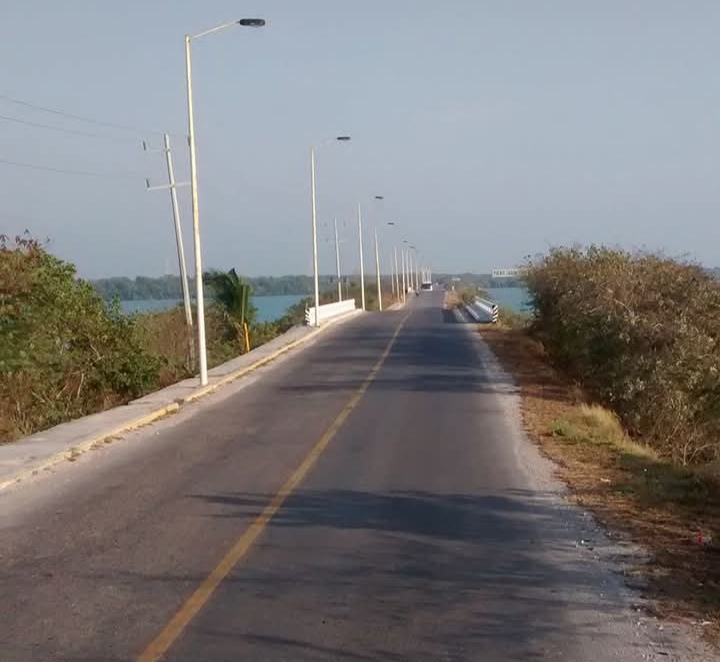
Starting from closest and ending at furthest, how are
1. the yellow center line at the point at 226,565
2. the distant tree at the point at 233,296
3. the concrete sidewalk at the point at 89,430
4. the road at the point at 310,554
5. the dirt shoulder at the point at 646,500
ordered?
the yellow center line at the point at 226,565 → the road at the point at 310,554 → the dirt shoulder at the point at 646,500 → the concrete sidewalk at the point at 89,430 → the distant tree at the point at 233,296

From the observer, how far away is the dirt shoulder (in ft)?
30.5

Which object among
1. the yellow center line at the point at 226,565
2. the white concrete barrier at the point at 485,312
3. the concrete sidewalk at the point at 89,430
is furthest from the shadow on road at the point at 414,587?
the white concrete barrier at the point at 485,312

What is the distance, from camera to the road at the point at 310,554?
790cm

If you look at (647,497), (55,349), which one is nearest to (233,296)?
(55,349)

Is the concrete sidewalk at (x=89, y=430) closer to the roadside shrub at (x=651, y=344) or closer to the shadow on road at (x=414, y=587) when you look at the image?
the shadow on road at (x=414, y=587)

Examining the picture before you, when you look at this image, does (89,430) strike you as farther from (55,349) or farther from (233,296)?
(233,296)

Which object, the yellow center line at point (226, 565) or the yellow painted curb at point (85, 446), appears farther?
the yellow painted curb at point (85, 446)

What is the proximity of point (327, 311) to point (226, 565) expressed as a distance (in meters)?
58.1

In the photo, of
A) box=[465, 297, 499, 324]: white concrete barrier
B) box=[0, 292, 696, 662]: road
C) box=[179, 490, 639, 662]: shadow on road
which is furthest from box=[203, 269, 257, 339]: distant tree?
box=[179, 490, 639, 662]: shadow on road

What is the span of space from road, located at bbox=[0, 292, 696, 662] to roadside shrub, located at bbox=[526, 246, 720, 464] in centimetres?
452

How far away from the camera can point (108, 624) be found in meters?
8.31

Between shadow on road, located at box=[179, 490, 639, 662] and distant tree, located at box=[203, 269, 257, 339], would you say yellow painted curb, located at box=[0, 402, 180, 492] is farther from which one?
distant tree, located at box=[203, 269, 257, 339]

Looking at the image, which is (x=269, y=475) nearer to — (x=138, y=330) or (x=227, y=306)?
(x=138, y=330)

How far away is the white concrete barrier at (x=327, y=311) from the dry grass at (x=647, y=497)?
116ft
